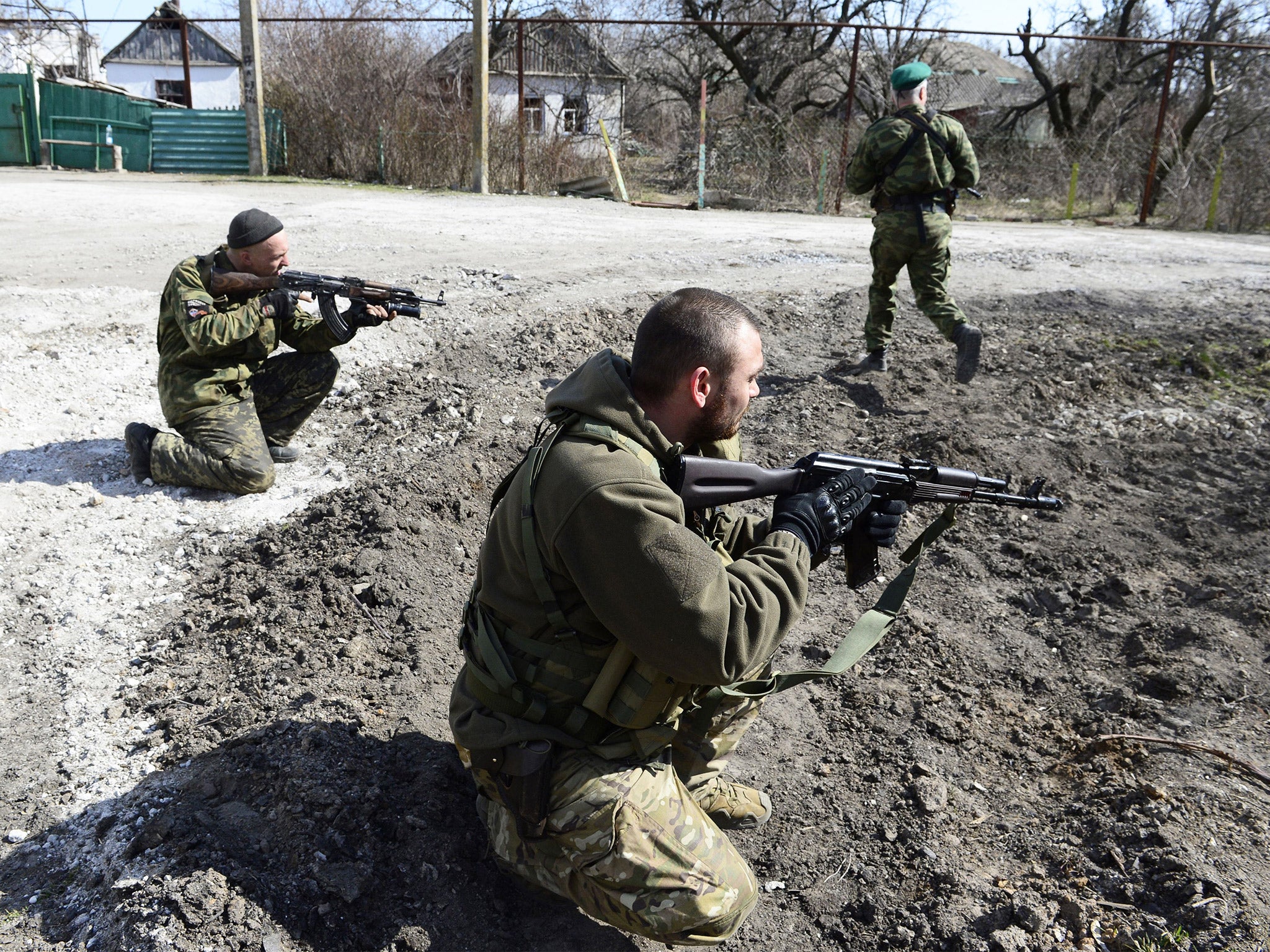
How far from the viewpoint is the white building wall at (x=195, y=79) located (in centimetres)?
3422

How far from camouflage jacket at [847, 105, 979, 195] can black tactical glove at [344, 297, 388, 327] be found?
3.13m

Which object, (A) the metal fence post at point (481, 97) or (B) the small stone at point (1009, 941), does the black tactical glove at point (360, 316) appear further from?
(A) the metal fence post at point (481, 97)

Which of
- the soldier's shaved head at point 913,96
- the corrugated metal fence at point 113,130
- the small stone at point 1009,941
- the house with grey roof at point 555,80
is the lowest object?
the small stone at point 1009,941

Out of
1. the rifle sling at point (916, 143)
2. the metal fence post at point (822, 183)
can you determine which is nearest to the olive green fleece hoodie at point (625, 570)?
the rifle sling at point (916, 143)

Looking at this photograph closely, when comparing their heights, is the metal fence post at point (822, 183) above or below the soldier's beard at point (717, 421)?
above

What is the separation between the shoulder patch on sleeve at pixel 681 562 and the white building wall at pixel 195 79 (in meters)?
36.5

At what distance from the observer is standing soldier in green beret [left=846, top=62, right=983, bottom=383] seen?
588 centimetres

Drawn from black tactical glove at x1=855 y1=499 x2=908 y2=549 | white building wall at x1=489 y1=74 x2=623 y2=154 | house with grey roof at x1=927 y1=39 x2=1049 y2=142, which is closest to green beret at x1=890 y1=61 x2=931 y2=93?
black tactical glove at x1=855 y1=499 x2=908 y2=549

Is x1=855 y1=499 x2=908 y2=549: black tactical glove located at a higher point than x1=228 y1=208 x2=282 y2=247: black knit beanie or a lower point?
lower

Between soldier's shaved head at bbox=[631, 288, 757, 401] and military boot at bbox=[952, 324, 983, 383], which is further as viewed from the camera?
military boot at bbox=[952, 324, 983, 383]

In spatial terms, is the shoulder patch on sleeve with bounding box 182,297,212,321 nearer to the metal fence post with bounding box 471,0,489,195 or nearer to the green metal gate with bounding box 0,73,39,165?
the metal fence post with bounding box 471,0,489,195

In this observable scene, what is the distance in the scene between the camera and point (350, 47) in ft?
57.0

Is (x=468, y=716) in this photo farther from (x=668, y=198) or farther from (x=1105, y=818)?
(x=668, y=198)

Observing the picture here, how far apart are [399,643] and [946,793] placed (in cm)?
200
